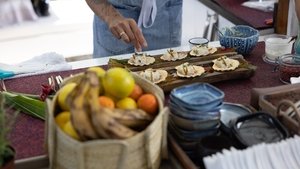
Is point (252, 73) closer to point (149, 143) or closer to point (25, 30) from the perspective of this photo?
point (149, 143)

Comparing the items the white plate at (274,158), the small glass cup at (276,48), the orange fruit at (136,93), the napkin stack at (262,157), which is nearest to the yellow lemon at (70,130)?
the orange fruit at (136,93)

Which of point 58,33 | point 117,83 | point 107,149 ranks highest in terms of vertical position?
point 117,83

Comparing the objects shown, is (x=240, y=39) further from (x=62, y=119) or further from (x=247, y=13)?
(x=62, y=119)

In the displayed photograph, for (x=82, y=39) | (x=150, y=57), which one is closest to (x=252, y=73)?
(x=150, y=57)

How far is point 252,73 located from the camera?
125 centimetres

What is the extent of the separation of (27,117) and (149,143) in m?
0.44

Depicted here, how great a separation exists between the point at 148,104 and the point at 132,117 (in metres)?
0.06

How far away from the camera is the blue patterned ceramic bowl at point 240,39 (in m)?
1.39

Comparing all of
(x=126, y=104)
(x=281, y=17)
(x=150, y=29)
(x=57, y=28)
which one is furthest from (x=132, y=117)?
(x=57, y=28)

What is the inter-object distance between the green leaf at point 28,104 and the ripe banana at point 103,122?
0.38 m

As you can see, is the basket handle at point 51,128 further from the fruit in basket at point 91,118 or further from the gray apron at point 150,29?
the gray apron at point 150,29

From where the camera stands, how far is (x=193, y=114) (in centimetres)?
85

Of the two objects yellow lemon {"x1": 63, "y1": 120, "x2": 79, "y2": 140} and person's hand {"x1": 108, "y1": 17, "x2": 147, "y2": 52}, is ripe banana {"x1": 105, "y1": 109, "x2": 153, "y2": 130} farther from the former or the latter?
person's hand {"x1": 108, "y1": 17, "x2": 147, "y2": 52}

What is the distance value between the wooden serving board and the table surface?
0.03 m
